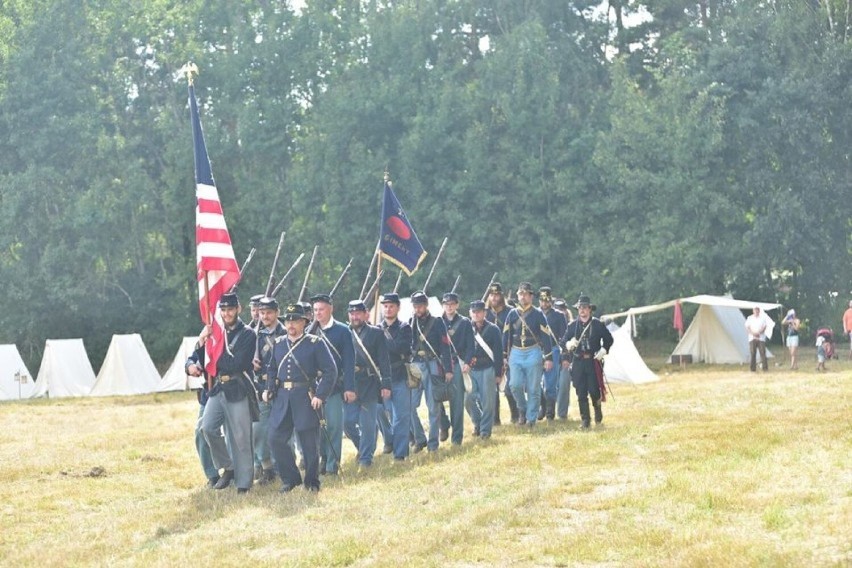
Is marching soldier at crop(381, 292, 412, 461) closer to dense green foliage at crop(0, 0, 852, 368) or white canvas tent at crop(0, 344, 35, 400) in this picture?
white canvas tent at crop(0, 344, 35, 400)

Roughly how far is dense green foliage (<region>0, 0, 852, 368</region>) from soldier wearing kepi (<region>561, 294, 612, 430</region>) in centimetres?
2419

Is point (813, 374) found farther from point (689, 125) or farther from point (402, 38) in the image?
point (402, 38)

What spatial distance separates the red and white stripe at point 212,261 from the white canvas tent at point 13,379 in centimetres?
2510

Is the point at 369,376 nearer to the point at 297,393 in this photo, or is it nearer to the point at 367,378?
the point at 367,378

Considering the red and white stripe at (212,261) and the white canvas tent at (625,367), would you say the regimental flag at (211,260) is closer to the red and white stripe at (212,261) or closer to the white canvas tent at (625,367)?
the red and white stripe at (212,261)

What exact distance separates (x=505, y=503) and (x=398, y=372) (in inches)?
195

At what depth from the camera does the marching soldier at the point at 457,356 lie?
54.4 feet

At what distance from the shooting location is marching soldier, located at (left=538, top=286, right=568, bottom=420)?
19156 mm

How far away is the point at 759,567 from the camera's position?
8180 millimetres

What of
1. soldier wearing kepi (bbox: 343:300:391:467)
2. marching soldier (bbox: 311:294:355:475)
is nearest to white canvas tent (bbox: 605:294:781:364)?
soldier wearing kepi (bbox: 343:300:391:467)

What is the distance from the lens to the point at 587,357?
56.4ft

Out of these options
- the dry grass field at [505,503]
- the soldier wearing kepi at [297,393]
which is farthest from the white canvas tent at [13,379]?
Result: the soldier wearing kepi at [297,393]

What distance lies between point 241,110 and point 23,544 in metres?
39.3

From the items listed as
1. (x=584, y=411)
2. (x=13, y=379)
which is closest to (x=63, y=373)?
(x=13, y=379)
